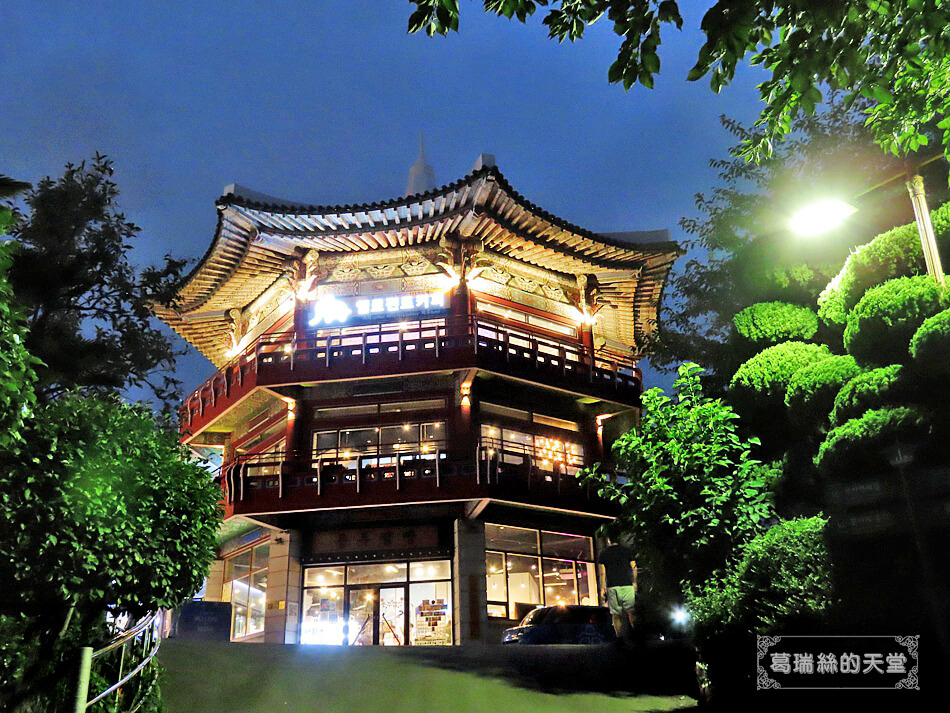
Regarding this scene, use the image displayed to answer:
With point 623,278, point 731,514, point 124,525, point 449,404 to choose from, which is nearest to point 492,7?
point 124,525

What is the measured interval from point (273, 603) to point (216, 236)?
10.9 m

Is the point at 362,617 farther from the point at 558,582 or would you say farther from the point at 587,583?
the point at 587,583

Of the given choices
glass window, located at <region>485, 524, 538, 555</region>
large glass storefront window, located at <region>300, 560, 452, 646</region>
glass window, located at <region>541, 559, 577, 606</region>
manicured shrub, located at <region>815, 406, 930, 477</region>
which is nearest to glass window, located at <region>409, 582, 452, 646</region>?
large glass storefront window, located at <region>300, 560, 452, 646</region>

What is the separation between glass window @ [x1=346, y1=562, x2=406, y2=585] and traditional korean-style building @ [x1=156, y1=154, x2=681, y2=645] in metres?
0.06

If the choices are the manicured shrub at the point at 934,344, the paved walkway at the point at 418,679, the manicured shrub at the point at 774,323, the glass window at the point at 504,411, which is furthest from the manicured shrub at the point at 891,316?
the glass window at the point at 504,411

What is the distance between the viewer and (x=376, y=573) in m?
22.9

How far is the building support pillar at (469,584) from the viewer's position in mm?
21375

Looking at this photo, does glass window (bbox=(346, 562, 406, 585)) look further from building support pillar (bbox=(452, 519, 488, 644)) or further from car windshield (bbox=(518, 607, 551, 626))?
car windshield (bbox=(518, 607, 551, 626))

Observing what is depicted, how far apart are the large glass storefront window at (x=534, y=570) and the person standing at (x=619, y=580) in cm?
67

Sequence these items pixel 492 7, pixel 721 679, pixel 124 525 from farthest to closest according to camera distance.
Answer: pixel 721 679, pixel 124 525, pixel 492 7

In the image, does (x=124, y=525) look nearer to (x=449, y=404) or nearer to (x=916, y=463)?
(x=916, y=463)

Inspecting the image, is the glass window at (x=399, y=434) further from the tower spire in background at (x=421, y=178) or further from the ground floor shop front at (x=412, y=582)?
the tower spire in background at (x=421, y=178)

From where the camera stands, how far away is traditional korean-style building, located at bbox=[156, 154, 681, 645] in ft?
73.0

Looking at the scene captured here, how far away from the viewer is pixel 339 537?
913 inches
